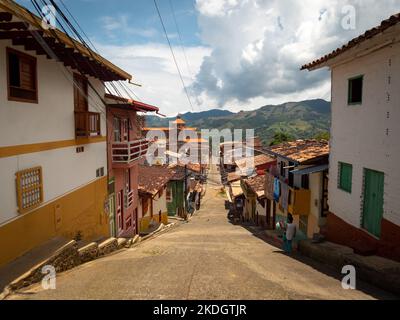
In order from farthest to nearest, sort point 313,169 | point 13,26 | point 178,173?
point 178,173
point 313,169
point 13,26

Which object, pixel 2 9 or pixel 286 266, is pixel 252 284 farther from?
pixel 2 9

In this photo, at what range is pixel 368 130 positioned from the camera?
9125 millimetres

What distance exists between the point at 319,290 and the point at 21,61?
8.69m

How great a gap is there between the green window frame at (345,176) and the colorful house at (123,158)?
9.02 metres

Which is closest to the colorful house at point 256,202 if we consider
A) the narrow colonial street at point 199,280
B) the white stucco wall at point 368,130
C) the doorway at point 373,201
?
the white stucco wall at point 368,130

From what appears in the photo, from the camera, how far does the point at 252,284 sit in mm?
6926

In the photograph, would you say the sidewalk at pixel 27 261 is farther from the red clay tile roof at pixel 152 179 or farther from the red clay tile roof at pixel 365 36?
the red clay tile roof at pixel 152 179

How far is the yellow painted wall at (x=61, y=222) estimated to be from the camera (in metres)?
7.70

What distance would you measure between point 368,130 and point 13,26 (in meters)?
8.95

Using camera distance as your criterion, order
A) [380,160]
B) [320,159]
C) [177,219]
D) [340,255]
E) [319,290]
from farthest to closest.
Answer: [177,219] → [320,159] → [340,255] → [380,160] → [319,290]

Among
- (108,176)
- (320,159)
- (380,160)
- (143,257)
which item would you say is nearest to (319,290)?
(380,160)

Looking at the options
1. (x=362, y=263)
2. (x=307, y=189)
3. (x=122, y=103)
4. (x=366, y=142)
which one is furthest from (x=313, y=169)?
(x=122, y=103)

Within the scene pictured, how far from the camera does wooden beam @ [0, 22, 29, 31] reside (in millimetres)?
6387

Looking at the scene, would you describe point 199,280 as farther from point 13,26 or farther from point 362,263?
point 13,26
